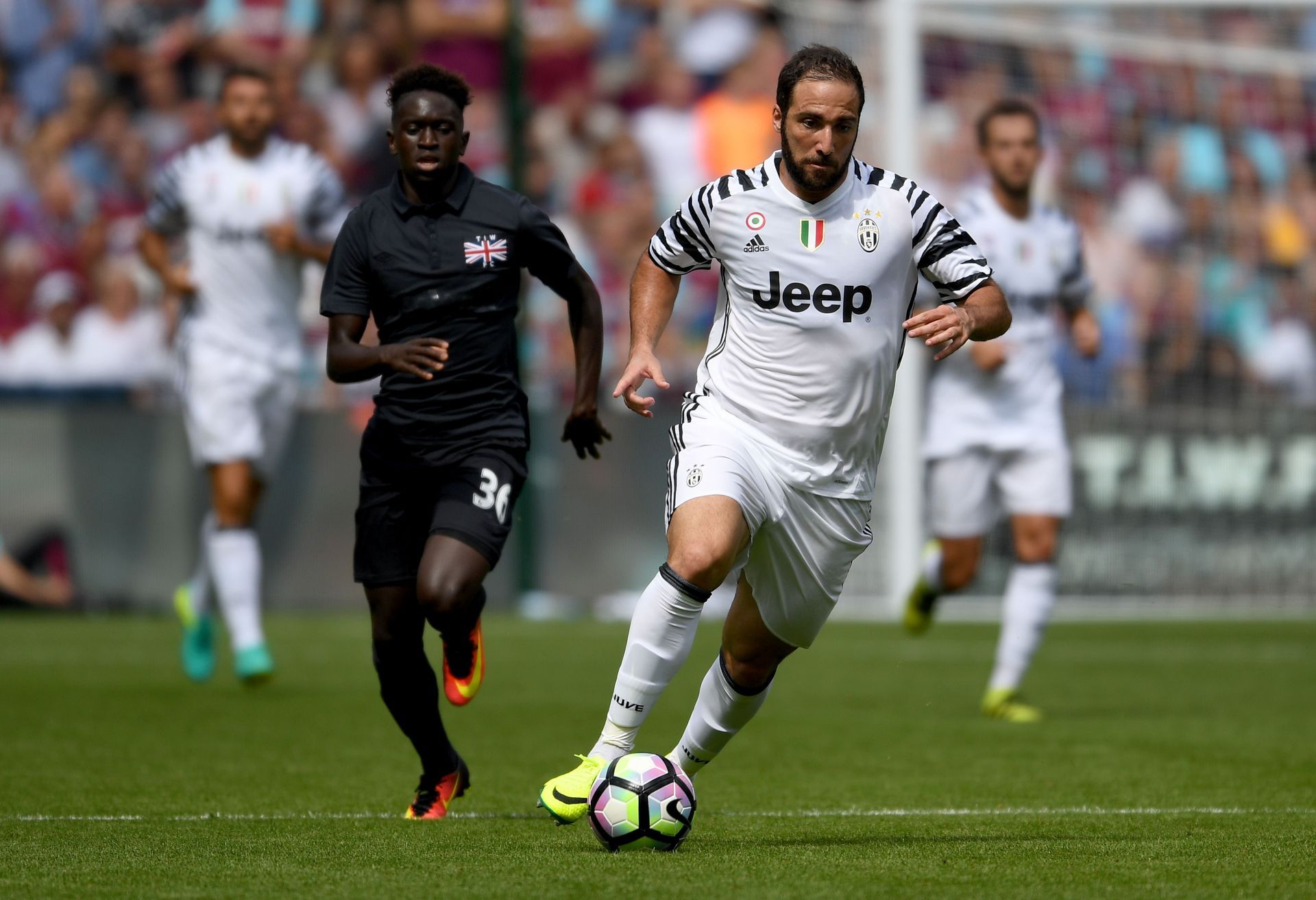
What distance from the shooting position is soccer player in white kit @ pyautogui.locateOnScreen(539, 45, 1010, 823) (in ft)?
18.8

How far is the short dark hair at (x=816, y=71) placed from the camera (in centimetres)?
571

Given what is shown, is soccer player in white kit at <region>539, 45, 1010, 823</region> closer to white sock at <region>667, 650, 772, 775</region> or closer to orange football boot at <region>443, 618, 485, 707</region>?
white sock at <region>667, 650, 772, 775</region>

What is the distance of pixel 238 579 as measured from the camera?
10.4 meters

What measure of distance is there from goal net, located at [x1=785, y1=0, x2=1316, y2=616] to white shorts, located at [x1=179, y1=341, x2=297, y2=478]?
19.5 ft

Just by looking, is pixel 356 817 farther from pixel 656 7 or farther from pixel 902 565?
pixel 656 7

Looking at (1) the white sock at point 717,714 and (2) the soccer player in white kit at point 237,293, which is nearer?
(1) the white sock at point 717,714

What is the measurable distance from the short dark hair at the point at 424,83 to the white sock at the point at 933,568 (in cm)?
476

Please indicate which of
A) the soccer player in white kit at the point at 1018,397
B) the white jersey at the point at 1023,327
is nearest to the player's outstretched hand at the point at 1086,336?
the soccer player in white kit at the point at 1018,397

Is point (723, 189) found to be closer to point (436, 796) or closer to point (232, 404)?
point (436, 796)

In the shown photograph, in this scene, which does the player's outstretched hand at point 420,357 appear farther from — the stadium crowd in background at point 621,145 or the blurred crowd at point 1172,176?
the blurred crowd at point 1172,176

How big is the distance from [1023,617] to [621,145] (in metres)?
8.61

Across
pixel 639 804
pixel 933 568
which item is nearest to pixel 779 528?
pixel 639 804

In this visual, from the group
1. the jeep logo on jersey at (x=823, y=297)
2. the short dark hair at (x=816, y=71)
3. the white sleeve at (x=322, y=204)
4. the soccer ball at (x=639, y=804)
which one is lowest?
the soccer ball at (x=639, y=804)

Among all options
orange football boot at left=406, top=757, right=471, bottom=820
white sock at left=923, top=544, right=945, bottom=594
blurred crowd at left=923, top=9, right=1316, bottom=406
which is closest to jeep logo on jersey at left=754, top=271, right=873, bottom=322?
orange football boot at left=406, top=757, right=471, bottom=820
